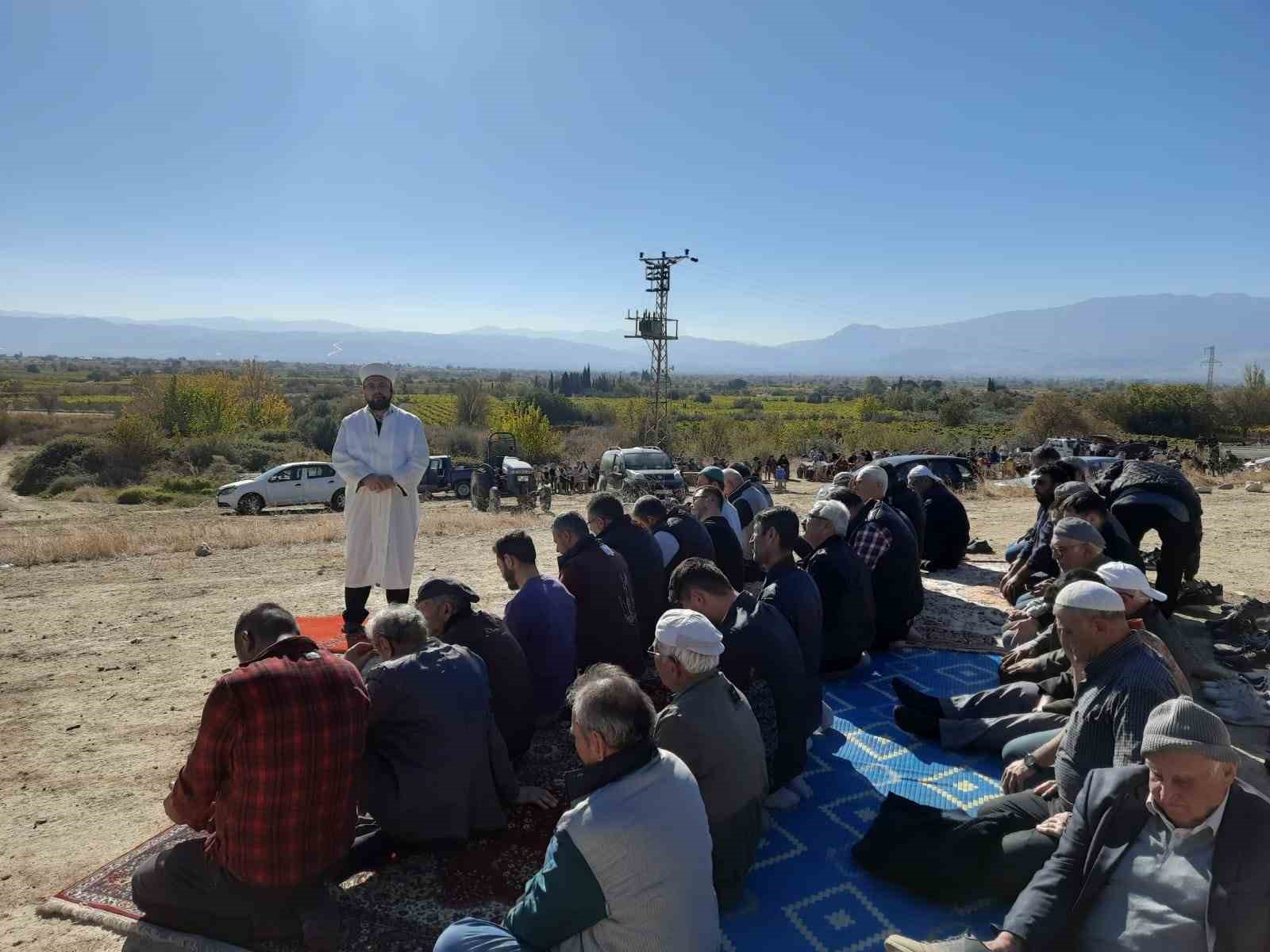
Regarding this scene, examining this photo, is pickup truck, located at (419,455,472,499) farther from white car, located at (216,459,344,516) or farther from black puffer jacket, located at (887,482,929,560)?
black puffer jacket, located at (887,482,929,560)

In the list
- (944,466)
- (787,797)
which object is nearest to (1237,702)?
(787,797)

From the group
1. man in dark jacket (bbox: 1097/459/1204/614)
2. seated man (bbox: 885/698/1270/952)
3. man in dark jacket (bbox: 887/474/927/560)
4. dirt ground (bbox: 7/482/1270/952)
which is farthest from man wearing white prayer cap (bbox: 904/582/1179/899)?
man in dark jacket (bbox: 887/474/927/560)

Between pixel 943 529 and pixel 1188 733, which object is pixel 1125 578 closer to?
pixel 1188 733

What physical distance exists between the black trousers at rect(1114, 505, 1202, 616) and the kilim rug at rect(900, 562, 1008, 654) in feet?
3.69

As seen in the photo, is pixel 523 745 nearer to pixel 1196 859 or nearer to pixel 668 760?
pixel 668 760

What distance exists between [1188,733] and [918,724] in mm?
2407

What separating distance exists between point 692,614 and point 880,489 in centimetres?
390

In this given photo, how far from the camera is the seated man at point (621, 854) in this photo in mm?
2059

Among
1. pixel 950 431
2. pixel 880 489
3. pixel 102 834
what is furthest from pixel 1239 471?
pixel 950 431

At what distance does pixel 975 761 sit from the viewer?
410 cm

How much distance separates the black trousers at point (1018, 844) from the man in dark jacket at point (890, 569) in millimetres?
2715

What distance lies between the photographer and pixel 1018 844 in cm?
286

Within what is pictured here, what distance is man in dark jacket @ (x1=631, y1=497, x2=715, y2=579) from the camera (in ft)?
18.6

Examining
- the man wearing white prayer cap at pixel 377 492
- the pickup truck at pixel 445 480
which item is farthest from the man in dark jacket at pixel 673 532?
the pickup truck at pixel 445 480
